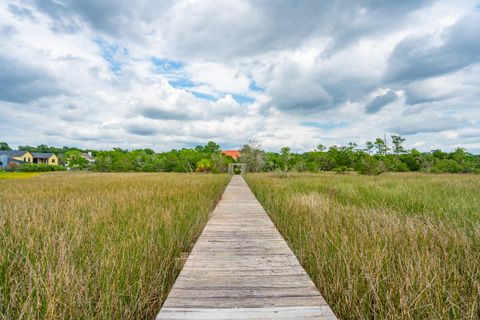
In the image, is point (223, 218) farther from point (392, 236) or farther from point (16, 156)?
point (16, 156)

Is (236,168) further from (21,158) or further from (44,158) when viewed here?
(44,158)

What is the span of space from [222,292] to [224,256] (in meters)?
0.78

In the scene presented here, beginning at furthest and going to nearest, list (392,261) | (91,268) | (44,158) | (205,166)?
(44,158) → (205,166) → (392,261) → (91,268)

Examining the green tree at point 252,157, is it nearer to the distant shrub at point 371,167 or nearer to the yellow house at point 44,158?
the distant shrub at point 371,167

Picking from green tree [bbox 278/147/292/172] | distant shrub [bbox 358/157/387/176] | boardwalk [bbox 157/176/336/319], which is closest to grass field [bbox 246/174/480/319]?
boardwalk [bbox 157/176/336/319]

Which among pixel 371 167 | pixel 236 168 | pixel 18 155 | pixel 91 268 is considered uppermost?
pixel 371 167

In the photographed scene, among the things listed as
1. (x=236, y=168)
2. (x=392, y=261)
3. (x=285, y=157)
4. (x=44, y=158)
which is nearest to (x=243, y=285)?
(x=392, y=261)

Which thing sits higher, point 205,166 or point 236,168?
point 205,166

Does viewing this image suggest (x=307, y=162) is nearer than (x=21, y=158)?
Yes

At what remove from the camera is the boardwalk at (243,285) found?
1590 mm

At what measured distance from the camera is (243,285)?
1.99 metres

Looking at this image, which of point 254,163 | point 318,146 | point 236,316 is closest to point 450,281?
point 236,316

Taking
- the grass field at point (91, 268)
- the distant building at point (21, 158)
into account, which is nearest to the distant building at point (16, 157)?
the distant building at point (21, 158)

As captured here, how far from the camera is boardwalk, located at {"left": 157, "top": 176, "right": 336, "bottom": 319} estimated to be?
1590 mm
